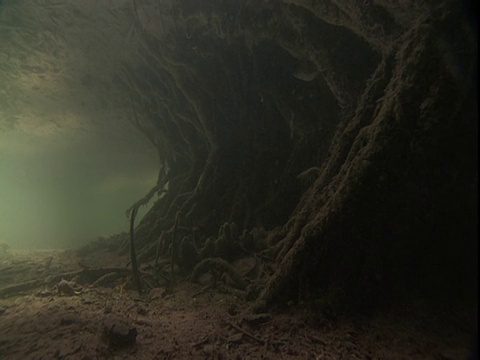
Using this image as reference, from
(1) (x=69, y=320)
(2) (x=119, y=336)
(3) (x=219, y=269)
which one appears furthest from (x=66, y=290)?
(2) (x=119, y=336)

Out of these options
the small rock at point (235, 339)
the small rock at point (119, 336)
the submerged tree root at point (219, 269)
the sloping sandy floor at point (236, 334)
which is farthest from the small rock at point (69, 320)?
the submerged tree root at point (219, 269)

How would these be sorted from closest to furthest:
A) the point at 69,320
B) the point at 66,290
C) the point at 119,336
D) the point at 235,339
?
the point at 119,336 → the point at 235,339 → the point at 69,320 → the point at 66,290

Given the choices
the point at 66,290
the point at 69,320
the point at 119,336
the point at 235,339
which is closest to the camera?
the point at 119,336

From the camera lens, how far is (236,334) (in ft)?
8.26

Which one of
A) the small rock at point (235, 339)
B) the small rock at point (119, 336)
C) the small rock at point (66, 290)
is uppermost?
the small rock at point (66, 290)

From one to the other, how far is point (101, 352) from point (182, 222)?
4367 millimetres

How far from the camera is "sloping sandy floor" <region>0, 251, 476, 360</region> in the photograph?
6.85ft

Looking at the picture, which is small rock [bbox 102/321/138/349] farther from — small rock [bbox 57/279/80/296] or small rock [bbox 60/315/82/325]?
small rock [bbox 57/279/80/296]

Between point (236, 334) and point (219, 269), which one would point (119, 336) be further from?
point (219, 269)

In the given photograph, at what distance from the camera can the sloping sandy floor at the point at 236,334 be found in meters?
2.09

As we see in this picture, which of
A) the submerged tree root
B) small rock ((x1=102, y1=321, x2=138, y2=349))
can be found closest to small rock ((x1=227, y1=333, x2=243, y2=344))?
small rock ((x1=102, y1=321, x2=138, y2=349))

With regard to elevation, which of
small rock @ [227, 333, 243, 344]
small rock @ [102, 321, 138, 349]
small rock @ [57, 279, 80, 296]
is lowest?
small rock @ [227, 333, 243, 344]

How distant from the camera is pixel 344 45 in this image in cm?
496

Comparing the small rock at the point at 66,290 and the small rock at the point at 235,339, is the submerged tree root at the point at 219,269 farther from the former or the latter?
the small rock at the point at 66,290
